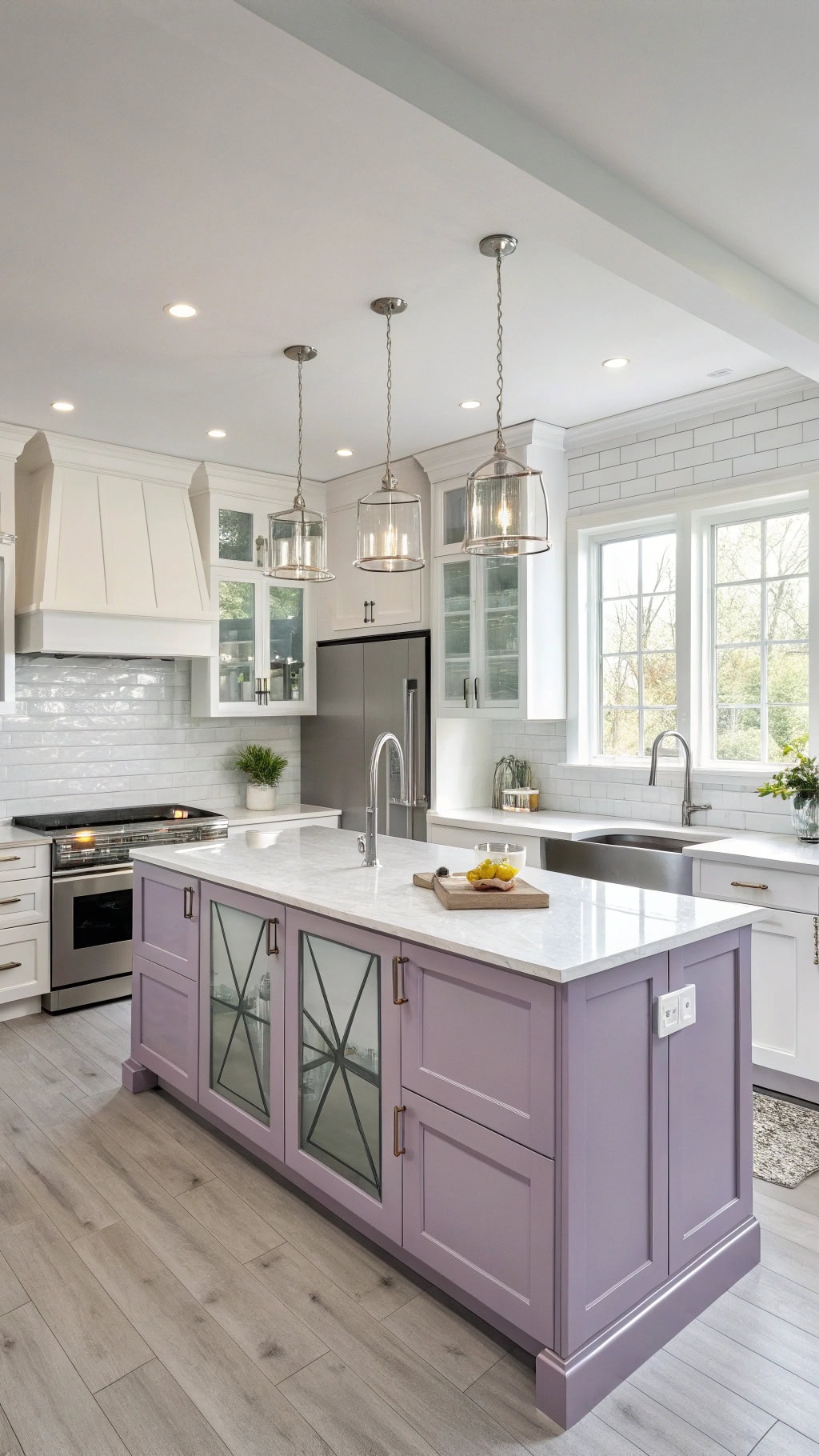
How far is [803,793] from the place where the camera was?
11.3ft

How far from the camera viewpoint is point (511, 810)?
4.76 metres

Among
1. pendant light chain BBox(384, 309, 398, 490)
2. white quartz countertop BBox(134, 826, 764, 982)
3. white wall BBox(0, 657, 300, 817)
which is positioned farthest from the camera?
white wall BBox(0, 657, 300, 817)

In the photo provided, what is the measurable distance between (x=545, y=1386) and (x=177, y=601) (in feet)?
12.6

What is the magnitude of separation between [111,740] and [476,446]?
8.37ft

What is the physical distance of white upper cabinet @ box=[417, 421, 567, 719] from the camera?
4.39 m

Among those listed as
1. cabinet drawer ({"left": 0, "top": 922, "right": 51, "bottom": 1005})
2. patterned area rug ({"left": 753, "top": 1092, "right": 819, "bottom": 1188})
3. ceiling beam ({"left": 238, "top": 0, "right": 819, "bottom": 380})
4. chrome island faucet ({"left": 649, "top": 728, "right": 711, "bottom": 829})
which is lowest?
patterned area rug ({"left": 753, "top": 1092, "right": 819, "bottom": 1188})

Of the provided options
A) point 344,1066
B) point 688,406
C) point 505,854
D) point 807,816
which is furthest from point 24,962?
point 688,406

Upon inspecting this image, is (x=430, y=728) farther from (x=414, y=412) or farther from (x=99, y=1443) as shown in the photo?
(x=99, y=1443)

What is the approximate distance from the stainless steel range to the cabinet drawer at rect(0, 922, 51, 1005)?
0.04 meters

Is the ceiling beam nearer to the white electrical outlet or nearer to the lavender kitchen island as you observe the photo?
the lavender kitchen island

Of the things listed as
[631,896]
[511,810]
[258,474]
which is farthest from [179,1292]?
[258,474]

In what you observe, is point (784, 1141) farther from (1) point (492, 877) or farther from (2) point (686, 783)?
(2) point (686, 783)

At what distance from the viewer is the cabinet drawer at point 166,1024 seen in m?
3.04

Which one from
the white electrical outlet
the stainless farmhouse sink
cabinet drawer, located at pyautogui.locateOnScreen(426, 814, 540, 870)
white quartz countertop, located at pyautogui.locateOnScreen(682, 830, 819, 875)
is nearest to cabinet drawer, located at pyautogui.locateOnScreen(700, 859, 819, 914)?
white quartz countertop, located at pyautogui.locateOnScreen(682, 830, 819, 875)
